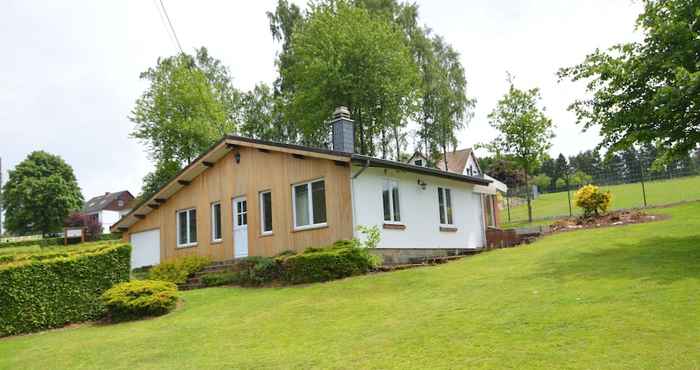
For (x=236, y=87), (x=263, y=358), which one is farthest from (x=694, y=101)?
(x=236, y=87)

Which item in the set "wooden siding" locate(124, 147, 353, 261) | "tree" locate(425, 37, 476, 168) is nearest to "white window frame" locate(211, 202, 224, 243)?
"wooden siding" locate(124, 147, 353, 261)

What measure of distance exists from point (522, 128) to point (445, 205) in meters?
9.55

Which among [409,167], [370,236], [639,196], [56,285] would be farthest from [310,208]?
[639,196]

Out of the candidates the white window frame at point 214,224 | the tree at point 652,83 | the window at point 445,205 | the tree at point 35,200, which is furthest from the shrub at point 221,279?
the tree at point 35,200

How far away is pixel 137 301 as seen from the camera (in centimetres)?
1141

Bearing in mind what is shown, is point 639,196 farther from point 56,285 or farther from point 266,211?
point 56,285

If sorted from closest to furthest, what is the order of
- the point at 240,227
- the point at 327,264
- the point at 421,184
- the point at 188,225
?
the point at 327,264, the point at 421,184, the point at 240,227, the point at 188,225

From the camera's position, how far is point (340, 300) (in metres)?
10.3

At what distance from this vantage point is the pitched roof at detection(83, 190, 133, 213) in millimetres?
74188

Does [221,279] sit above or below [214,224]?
below

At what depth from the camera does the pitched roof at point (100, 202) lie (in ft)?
243

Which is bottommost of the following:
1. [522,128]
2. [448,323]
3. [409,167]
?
[448,323]

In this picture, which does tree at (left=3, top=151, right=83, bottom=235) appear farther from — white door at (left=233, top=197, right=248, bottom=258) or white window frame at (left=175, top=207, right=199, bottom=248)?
white door at (left=233, top=197, right=248, bottom=258)

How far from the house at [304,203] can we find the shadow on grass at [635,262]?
5079mm
